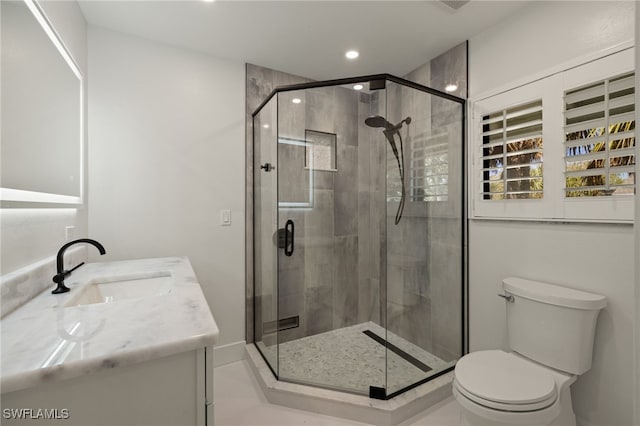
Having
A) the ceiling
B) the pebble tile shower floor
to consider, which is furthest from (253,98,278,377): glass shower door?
the ceiling

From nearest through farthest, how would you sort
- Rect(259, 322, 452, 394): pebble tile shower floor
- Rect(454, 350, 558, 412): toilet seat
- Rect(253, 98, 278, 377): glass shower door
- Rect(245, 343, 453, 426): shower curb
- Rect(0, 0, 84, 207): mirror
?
Rect(0, 0, 84, 207): mirror → Rect(454, 350, 558, 412): toilet seat → Rect(245, 343, 453, 426): shower curb → Rect(259, 322, 452, 394): pebble tile shower floor → Rect(253, 98, 278, 377): glass shower door

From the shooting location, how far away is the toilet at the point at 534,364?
121cm

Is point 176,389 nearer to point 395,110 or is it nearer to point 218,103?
point 395,110

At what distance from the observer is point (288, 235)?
7.21 ft

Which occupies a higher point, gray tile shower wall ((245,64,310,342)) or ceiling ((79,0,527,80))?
ceiling ((79,0,527,80))

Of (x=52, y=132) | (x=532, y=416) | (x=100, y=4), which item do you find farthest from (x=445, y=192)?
(x=100, y=4)

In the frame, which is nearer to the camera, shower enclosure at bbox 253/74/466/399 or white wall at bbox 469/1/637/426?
white wall at bbox 469/1/637/426

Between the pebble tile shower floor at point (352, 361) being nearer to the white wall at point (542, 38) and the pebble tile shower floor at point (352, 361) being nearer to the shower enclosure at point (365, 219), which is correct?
the shower enclosure at point (365, 219)

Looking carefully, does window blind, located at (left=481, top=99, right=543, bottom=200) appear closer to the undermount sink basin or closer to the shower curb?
the shower curb

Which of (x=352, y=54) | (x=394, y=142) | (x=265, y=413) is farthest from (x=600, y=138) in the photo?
(x=265, y=413)

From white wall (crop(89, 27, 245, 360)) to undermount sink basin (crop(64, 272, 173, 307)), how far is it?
0.58 metres

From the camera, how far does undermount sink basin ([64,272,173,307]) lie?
141cm

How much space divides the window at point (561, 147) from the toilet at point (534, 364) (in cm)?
46

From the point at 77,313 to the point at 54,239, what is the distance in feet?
2.25
